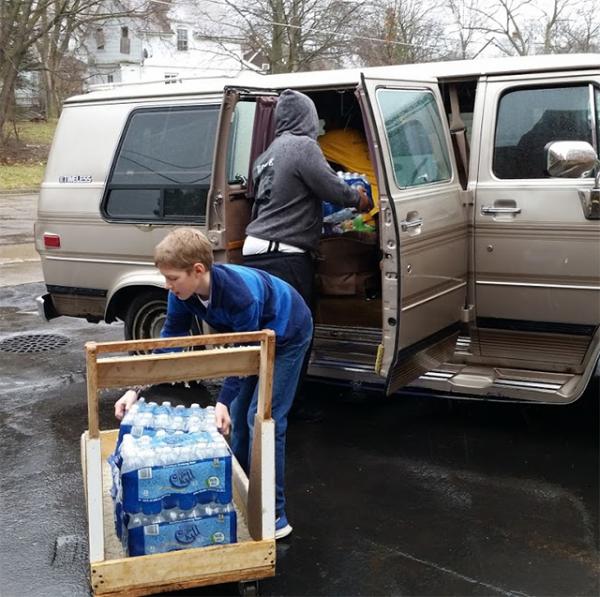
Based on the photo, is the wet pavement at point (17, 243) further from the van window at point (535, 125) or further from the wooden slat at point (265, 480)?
the wooden slat at point (265, 480)

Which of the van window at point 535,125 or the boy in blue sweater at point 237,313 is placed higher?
the van window at point 535,125

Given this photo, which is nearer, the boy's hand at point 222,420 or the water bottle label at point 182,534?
the water bottle label at point 182,534

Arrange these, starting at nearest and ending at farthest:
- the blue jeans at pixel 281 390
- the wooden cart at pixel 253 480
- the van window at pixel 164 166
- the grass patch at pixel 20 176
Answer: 1. the wooden cart at pixel 253 480
2. the blue jeans at pixel 281 390
3. the van window at pixel 164 166
4. the grass patch at pixel 20 176

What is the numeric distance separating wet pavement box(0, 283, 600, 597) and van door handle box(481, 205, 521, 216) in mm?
1444

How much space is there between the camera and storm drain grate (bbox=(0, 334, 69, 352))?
7.36 meters

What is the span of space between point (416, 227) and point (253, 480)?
1.89 meters

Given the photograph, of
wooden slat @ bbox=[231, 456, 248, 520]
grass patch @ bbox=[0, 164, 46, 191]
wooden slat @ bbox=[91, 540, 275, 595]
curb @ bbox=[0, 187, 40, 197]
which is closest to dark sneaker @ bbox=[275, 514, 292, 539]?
wooden slat @ bbox=[231, 456, 248, 520]

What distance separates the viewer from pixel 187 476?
315 centimetres

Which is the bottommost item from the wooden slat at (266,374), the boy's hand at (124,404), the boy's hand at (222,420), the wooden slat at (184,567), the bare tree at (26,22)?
the wooden slat at (184,567)

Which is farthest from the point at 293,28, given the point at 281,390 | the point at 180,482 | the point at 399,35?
the point at 180,482

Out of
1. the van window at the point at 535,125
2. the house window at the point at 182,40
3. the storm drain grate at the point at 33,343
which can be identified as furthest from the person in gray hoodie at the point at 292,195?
the house window at the point at 182,40

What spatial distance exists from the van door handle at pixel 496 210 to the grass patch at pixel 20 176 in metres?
19.7

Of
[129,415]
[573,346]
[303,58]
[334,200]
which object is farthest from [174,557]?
[303,58]

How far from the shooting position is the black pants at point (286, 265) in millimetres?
4766
